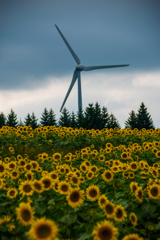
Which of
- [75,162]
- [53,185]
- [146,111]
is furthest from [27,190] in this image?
[146,111]

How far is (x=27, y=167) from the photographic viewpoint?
15.1 ft

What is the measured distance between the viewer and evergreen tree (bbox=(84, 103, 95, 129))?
39.6m

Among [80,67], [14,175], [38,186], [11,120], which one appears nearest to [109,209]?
[38,186]

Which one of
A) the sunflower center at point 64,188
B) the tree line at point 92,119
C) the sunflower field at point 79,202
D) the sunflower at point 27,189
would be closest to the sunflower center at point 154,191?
the sunflower field at point 79,202

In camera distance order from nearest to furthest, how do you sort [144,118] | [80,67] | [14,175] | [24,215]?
[24,215], [14,175], [80,67], [144,118]

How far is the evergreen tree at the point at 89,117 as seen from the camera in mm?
39628

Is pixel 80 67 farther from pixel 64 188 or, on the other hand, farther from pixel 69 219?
pixel 69 219

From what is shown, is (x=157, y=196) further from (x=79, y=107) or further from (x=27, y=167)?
(x=79, y=107)

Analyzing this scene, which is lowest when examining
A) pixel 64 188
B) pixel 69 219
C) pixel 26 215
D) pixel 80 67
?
pixel 69 219

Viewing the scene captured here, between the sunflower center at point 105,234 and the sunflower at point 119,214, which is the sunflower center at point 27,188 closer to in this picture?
the sunflower at point 119,214

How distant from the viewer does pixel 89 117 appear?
42562 millimetres

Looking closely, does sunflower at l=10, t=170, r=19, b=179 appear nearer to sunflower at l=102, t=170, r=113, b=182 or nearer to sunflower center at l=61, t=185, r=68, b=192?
sunflower center at l=61, t=185, r=68, b=192

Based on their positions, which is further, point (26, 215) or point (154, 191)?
point (154, 191)

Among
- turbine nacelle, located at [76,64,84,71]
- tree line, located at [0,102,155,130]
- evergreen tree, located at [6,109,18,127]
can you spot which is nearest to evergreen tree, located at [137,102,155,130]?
tree line, located at [0,102,155,130]
